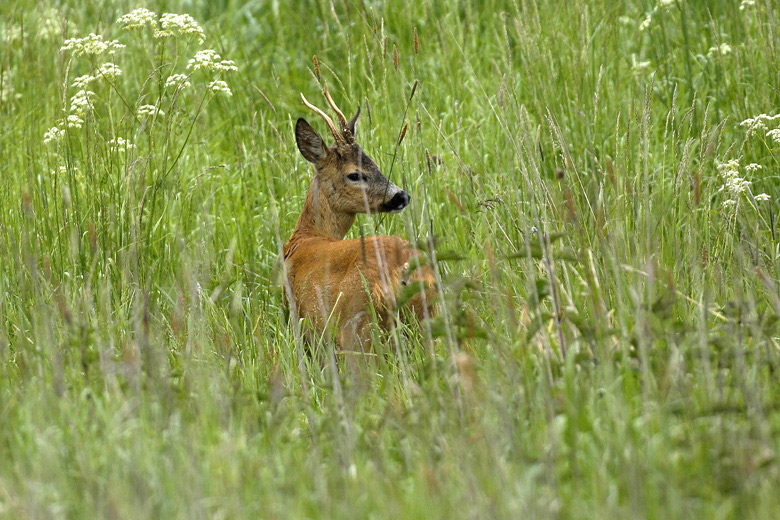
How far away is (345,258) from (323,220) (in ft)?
3.89

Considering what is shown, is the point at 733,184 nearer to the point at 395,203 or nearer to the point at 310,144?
the point at 395,203

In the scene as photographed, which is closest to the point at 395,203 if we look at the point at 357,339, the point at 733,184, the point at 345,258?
the point at 345,258

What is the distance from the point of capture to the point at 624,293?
3559 mm

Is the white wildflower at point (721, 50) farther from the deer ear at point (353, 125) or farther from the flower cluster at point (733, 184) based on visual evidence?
the deer ear at point (353, 125)

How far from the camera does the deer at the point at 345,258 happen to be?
4060 millimetres

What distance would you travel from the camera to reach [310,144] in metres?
5.61

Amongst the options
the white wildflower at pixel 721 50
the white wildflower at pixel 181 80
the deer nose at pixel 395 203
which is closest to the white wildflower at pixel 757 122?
the white wildflower at pixel 721 50

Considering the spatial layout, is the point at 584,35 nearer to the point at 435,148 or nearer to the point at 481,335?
the point at 435,148

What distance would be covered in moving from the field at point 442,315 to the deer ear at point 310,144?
220 mm

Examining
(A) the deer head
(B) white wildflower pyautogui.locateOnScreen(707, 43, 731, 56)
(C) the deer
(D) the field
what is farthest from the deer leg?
(B) white wildflower pyautogui.locateOnScreen(707, 43, 731, 56)

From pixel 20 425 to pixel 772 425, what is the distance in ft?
6.15

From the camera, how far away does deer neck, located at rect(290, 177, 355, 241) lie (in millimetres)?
5422

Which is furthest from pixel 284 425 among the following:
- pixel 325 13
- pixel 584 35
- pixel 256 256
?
pixel 325 13

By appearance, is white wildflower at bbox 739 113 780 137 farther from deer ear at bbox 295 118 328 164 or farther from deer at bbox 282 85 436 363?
deer ear at bbox 295 118 328 164
